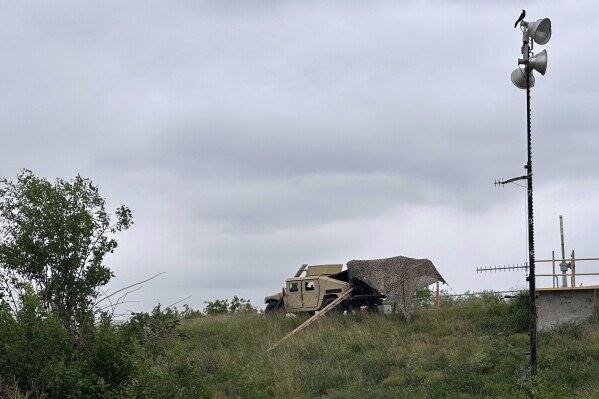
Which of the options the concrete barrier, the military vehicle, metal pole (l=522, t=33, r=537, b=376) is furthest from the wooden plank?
metal pole (l=522, t=33, r=537, b=376)

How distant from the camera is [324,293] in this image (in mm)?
41125

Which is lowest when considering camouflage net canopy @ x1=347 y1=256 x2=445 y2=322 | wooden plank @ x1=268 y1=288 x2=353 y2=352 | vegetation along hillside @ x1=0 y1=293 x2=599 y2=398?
vegetation along hillside @ x1=0 y1=293 x2=599 y2=398

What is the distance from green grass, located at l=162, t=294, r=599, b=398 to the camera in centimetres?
2817

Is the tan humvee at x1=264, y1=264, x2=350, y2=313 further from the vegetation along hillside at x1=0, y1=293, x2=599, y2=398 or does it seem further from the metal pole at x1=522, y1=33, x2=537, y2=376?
the metal pole at x1=522, y1=33, x2=537, y2=376

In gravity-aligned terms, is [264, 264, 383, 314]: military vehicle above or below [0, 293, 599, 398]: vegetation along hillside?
above

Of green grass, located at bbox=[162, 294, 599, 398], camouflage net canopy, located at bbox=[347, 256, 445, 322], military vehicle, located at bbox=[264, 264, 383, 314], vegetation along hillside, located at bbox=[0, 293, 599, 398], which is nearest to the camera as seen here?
vegetation along hillside, located at bbox=[0, 293, 599, 398]

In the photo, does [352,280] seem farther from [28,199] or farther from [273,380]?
[28,199]

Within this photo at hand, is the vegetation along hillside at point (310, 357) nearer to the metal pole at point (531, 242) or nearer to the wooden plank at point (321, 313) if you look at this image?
the wooden plank at point (321, 313)

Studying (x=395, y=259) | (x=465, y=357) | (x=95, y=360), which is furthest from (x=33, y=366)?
(x=395, y=259)

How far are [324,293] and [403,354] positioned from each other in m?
8.50

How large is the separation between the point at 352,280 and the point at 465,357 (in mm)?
10272

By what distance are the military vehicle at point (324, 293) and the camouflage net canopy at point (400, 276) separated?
112 cm

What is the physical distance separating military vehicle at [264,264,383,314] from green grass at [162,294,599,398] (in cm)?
108

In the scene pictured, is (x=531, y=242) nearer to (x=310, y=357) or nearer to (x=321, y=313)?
(x=310, y=357)
